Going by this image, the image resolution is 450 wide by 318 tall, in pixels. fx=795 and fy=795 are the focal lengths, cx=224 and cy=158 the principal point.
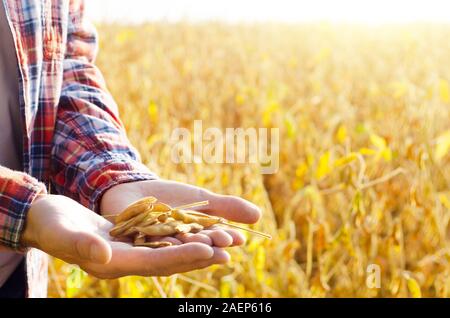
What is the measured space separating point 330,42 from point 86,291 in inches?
193

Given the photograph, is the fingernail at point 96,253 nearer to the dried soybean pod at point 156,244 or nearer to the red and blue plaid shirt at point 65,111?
the dried soybean pod at point 156,244

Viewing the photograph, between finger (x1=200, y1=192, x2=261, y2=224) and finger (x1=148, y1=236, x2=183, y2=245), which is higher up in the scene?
finger (x1=200, y1=192, x2=261, y2=224)

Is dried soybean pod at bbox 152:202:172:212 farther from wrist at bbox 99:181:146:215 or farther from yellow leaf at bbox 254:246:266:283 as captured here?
yellow leaf at bbox 254:246:266:283

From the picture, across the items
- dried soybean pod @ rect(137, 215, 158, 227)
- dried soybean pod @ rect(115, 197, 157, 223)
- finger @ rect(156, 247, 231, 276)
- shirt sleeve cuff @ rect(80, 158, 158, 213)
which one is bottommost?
finger @ rect(156, 247, 231, 276)

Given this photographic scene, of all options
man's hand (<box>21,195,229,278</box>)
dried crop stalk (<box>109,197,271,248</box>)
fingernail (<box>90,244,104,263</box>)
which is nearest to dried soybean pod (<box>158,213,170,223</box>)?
dried crop stalk (<box>109,197,271,248</box>)

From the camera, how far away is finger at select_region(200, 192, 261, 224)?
43.8 inches

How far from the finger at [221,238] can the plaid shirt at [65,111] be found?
9.2 inches

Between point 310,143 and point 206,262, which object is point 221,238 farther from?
point 310,143

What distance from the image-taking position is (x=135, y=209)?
3.51ft

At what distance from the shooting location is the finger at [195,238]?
1001 mm

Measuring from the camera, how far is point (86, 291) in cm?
191

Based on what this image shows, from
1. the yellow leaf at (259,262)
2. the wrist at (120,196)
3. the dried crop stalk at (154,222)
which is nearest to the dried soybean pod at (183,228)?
the dried crop stalk at (154,222)
